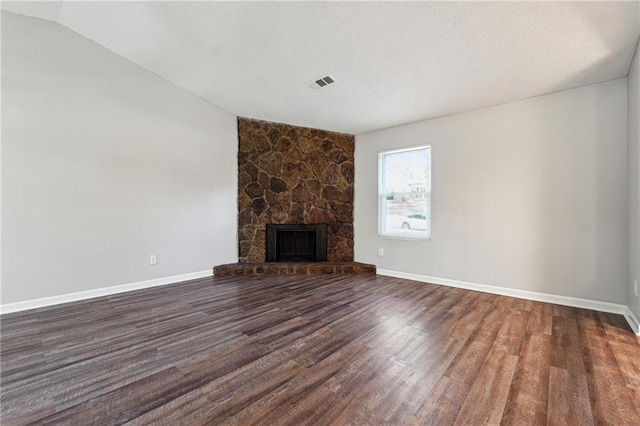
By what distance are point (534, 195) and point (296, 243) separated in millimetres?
3493

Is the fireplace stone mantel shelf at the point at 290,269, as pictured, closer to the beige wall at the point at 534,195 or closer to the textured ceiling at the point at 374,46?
the beige wall at the point at 534,195

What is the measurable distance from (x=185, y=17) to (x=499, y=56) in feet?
9.87

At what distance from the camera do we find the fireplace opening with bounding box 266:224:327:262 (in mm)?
4621

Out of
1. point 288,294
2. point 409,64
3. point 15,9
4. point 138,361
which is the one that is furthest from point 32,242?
point 409,64

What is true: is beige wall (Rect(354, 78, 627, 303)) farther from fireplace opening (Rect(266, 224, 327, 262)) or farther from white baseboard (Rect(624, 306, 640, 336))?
fireplace opening (Rect(266, 224, 327, 262))

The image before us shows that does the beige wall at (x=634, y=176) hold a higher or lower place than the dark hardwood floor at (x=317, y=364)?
higher

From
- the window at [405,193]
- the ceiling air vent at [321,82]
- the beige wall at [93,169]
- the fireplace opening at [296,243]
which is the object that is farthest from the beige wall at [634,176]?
the beige wall at [93,169]

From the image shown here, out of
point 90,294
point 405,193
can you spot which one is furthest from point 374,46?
point 90,294

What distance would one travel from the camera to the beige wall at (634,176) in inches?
89.0

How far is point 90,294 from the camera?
304cm

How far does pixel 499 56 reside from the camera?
8.08ft

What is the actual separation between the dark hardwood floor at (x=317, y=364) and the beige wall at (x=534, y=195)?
507mm

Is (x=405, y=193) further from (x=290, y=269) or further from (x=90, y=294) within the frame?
(x=90, y=294)

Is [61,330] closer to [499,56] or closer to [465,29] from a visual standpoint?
[465,29]
